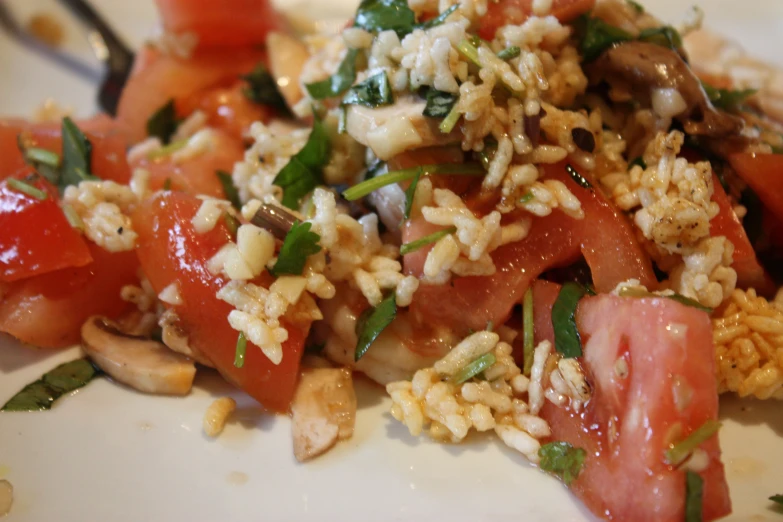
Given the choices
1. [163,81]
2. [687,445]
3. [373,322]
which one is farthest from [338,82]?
[687,445]

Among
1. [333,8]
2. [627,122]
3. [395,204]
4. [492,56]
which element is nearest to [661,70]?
[627,122]

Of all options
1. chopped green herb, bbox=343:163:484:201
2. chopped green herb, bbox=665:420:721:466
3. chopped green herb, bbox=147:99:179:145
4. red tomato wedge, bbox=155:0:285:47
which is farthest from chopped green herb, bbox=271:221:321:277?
red tomato wedge, bbox=155:0:285:47

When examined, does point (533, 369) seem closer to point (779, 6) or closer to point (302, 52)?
point (302, 52)

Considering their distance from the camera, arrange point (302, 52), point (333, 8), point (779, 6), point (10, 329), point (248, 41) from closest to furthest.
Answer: point (10, 329), point (302, 52), point (248, 41), point (779, 6), point (333, 8)

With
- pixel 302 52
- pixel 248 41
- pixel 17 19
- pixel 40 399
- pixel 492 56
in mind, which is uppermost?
pixel 492 56

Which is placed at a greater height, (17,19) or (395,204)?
(395,204)

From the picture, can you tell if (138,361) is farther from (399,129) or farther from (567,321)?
(567,321)
